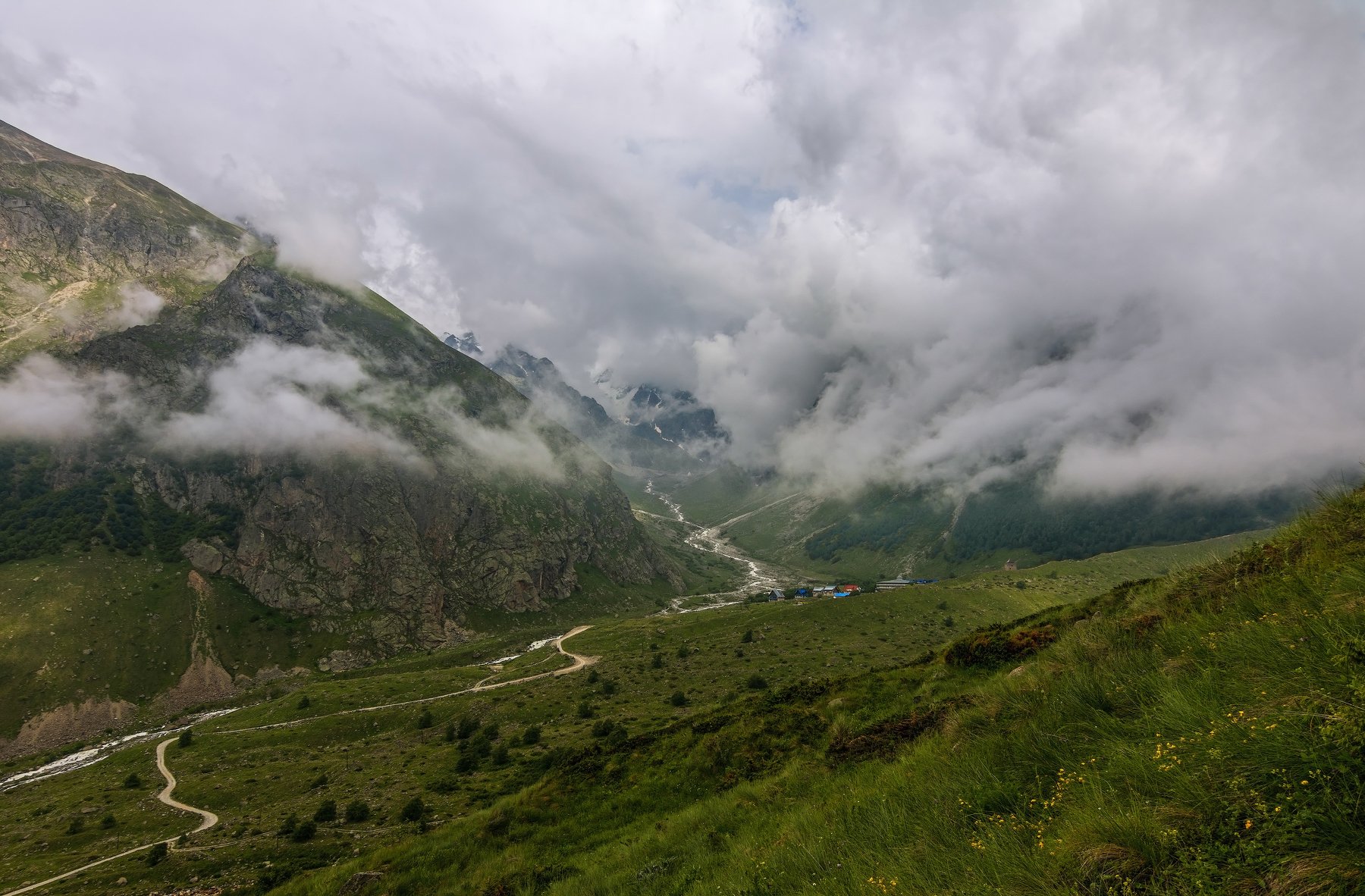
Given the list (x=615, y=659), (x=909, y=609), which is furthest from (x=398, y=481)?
(x=909, y=609)

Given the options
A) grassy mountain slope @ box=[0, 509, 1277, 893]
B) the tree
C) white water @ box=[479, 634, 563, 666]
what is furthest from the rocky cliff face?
the tree

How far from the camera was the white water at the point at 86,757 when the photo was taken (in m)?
75.6

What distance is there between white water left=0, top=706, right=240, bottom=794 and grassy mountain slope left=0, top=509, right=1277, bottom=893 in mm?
11137

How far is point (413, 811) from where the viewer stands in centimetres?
3453

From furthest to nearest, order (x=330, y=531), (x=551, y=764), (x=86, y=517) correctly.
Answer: (x=330, y=531) → (x=86, y=517) → (x=551, y=764)

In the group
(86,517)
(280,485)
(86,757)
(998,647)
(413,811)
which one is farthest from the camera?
(280,485)

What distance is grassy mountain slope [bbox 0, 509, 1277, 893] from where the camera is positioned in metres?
16.5

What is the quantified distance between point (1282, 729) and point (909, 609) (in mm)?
119226

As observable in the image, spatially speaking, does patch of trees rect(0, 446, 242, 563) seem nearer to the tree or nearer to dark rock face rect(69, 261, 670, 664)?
dark rock face rect(69, 261, 670, 664)

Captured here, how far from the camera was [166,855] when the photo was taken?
3353cm

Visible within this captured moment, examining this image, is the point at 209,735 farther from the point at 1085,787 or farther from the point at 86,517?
the point at 86,517

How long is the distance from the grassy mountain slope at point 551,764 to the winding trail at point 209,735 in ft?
4.72

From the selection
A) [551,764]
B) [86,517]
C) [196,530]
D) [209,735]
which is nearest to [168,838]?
[551,764]

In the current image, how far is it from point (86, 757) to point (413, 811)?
9633 cm
